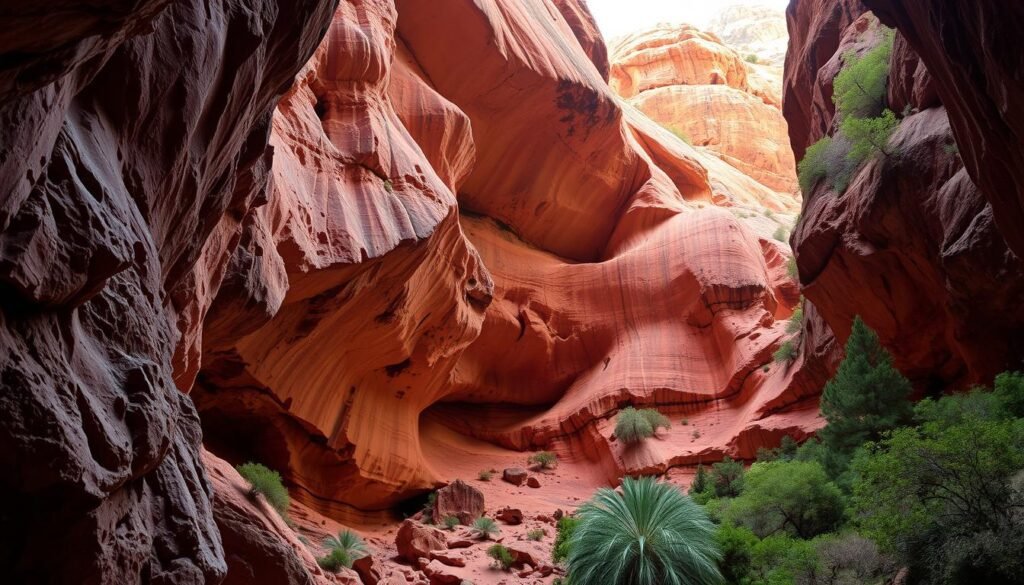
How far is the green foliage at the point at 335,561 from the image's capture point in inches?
590

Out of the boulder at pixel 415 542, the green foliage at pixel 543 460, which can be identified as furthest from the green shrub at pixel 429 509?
the green foliage at pixel 543 460

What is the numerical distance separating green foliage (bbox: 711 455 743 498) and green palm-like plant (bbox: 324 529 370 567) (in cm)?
961

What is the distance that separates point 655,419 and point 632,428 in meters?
0.95

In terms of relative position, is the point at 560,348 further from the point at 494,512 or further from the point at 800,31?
the point at 800,31

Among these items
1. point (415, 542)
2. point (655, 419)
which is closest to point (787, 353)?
point (655, 419)

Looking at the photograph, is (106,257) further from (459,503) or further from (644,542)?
(459,503)

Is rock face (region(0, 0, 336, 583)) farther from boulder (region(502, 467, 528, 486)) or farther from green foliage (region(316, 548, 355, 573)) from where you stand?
boulder (region(502, 467, 528, 486))

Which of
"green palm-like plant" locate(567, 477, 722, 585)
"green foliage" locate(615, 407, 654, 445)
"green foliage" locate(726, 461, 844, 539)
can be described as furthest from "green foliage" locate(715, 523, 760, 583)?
"green foliage" locate(615, 407, 654, 445)

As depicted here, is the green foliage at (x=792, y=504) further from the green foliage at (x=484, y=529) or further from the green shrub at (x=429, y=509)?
the green shrub at (x=429, y=509)

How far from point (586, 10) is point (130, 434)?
32934mm

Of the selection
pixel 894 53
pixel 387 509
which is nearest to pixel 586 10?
pixel 894 53

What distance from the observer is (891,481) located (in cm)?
1159

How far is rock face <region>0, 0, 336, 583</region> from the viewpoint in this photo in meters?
3.75

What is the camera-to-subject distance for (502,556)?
1778cm
